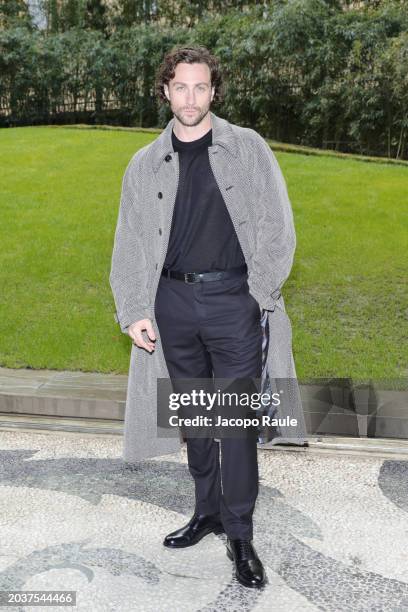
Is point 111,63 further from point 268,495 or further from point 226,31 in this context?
point 268,495

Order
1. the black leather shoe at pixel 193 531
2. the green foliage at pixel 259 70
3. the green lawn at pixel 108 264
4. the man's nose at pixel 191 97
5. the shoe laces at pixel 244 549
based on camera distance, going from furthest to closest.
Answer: the green foliage at pixel 259 70 < the green lawn at pixel 108 264 < the black leather shoe at pixel 193 531 < the shoe laces at pixel 244 549 < the man's nose at pixel 191 97

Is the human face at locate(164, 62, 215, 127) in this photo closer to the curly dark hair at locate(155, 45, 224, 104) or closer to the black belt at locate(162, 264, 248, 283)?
the curly dark hair at locate(155, 45, 224, 104)

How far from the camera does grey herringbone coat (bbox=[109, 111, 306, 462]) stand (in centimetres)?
338

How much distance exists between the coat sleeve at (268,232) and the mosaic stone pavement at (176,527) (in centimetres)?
111

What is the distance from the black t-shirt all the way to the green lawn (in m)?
3.07

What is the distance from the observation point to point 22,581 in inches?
135

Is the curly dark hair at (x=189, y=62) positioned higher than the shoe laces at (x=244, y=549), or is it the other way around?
the curly dark hair at (x=189, y=62)

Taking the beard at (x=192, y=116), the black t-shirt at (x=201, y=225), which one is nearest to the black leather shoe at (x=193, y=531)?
the black t-shirt at (x=201, y=225)

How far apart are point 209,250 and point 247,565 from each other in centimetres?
125

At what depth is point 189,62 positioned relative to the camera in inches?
131

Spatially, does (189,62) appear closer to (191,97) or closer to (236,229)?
(191,97)

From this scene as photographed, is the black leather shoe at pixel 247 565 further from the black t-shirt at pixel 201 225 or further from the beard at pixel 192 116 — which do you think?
the beard at pixel 192 116

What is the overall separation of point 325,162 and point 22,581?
1144 cm

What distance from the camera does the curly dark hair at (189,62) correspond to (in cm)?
334
